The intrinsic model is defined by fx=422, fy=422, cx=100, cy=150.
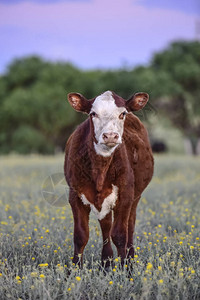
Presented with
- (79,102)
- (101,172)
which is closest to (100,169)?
(101,172)

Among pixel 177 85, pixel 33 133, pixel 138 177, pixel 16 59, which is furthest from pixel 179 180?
pixel 16 59

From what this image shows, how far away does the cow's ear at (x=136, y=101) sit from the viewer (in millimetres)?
4531

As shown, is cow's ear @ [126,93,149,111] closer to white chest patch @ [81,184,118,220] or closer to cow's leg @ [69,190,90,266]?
white chest patch @ [81,184,118,220]

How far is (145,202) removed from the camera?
8328 millimetres

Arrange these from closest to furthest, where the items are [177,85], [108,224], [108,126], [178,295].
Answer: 1. [178,295]
2. [108,126]
3. [108,224]
4. [177,85]

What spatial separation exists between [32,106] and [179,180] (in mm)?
19613

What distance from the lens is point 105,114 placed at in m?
4.25

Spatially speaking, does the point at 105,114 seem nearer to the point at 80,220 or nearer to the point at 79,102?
the point at 79,102

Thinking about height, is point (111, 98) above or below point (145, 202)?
above

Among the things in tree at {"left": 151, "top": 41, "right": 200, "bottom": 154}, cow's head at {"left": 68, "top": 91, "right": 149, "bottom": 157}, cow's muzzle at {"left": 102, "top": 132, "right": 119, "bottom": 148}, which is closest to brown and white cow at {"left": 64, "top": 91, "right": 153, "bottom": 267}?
cow's head at {"left": 68, "top": 91, "right": 149, "bottom": 157}

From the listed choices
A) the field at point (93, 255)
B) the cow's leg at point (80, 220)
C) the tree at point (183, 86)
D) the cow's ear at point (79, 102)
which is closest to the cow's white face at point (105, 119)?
A: the cow's ear at point (79, 102)

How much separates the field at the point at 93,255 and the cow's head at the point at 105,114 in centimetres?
115

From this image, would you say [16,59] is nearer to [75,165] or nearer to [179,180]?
[179,180]

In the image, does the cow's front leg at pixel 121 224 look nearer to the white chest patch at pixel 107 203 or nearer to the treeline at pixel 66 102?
the white chest patch at pixel 107 203
